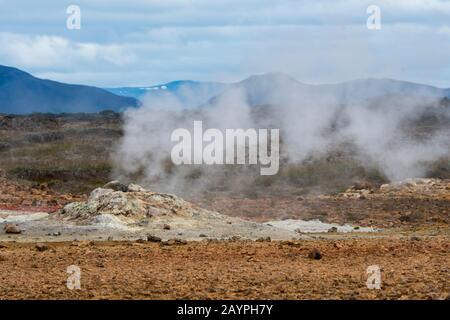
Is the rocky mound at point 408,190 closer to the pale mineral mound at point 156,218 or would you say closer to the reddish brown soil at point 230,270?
the pale mineral mound at point 156,218

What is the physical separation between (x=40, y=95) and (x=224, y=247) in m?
151

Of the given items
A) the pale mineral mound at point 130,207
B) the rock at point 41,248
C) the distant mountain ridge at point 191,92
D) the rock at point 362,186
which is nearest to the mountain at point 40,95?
the distant mountain ridge at point 191,92

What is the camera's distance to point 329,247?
27531 millimetres

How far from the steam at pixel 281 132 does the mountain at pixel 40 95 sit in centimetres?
8787

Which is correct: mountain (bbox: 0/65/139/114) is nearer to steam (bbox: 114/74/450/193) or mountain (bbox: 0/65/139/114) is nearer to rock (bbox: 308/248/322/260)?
steam (bbox: 114/74/450/193)

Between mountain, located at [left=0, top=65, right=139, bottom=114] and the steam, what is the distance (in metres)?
87.9

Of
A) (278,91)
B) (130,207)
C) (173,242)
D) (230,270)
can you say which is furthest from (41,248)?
(278,91)

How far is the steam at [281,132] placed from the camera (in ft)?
201

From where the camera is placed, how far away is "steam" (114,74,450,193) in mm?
61312

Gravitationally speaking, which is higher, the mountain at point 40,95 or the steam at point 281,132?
the mountain at point 40,95

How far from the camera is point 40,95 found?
176 m

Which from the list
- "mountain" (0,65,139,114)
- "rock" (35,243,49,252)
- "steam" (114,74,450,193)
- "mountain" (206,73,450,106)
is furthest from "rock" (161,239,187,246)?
"mountain" (0,65,139,114)

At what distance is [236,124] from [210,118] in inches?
109
